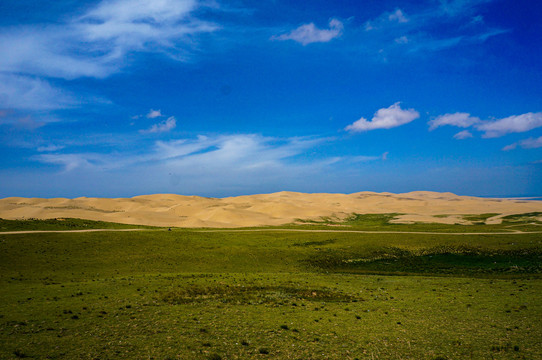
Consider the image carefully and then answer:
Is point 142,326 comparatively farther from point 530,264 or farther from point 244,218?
point 244,218

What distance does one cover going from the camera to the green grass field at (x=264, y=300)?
15.5 metres

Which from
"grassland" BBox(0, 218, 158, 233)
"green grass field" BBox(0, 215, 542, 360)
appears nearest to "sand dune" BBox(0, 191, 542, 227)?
"grassland" BBox(0, 218, 158, 233)

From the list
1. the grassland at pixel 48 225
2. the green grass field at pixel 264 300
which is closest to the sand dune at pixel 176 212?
Answer: the grassland at pixel 48 225

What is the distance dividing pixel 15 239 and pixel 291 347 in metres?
50.9

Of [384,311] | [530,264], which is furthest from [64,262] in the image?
[530,264]

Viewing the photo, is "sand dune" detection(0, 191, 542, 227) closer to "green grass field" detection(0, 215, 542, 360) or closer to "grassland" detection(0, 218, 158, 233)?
"grassland" detection(0, 218, 158, 233)

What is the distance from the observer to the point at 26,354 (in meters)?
14.1

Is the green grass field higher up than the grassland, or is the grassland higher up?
the grassland

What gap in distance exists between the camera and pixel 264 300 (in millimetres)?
25125

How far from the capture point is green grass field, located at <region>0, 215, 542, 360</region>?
15547 mm

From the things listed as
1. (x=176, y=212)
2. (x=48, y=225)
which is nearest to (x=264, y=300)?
(x=48, y=225)

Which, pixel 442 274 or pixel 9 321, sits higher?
pixel 9 321

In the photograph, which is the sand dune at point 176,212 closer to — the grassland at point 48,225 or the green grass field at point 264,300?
the grassland at point 48,225

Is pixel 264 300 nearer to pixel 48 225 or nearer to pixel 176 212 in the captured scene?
pixel 48 225
